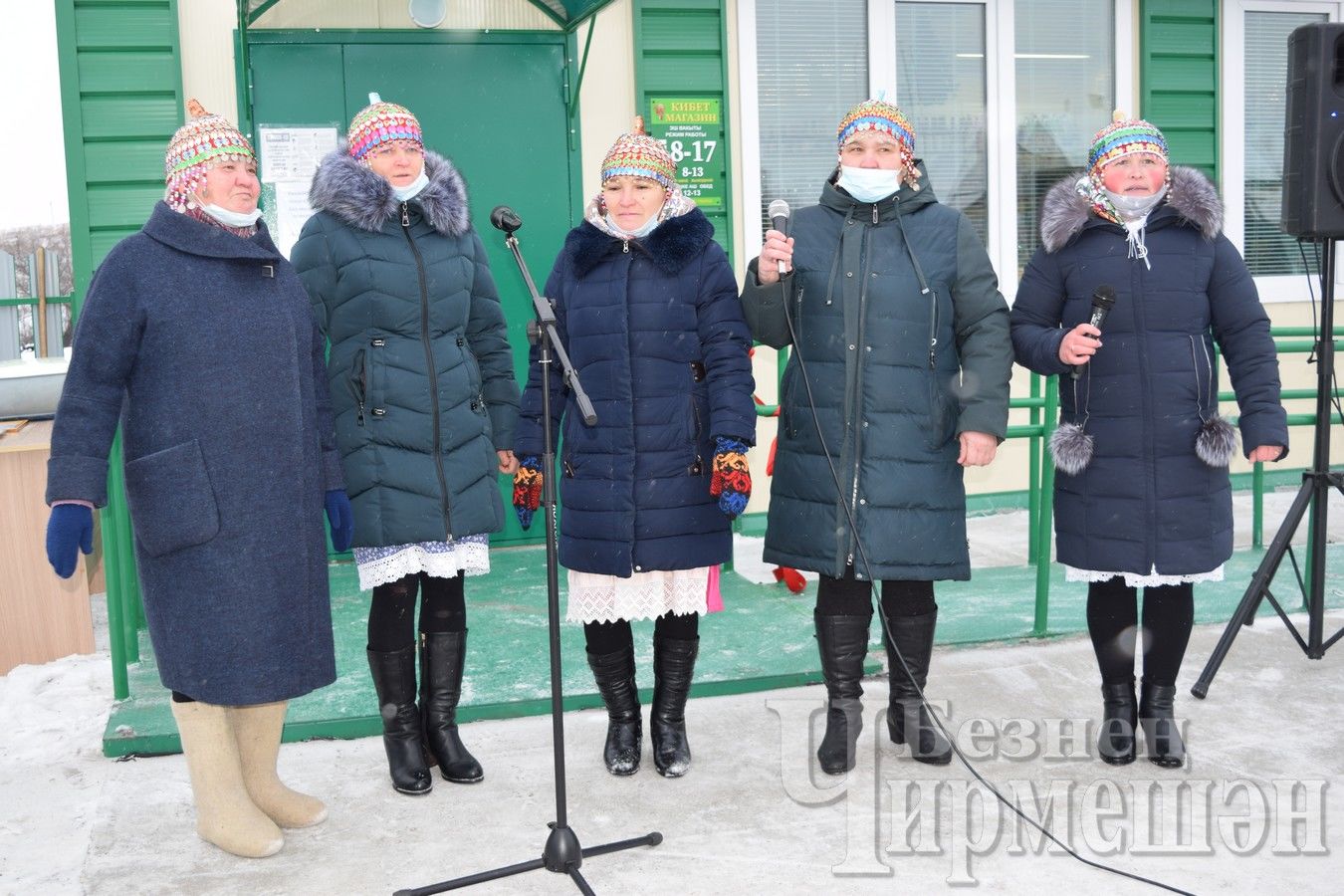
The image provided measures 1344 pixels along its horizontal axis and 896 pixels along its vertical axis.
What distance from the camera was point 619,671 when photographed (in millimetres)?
3408

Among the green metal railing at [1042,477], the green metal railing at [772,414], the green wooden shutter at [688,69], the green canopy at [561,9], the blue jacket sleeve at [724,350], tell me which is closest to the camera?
the blue jacket sleeve at [724,350]

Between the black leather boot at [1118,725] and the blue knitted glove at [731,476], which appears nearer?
the blue knitted glove at [731,476]

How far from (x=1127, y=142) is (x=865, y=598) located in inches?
52.7

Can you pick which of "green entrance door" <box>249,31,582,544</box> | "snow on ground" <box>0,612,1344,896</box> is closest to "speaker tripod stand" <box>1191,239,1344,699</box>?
"snow on ground" <box>0,612,1344,896</box>

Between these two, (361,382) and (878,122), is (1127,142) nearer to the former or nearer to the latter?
(878,122)

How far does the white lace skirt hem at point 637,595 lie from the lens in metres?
3.31

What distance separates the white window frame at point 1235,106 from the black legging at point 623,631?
4.96 m

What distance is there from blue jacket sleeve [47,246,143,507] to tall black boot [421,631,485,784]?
3.01 ft

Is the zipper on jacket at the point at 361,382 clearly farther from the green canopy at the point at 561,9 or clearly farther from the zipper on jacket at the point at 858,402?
the green canopy at the point at 561,9

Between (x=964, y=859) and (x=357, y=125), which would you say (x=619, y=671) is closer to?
(x=964, y=859)

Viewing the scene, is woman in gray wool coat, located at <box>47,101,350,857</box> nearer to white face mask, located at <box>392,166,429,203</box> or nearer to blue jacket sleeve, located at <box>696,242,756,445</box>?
white face mask, located at <box>392,166,429,203</box>

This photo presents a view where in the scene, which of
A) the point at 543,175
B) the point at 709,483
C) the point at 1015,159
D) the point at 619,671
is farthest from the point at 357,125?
the point at 1015,159

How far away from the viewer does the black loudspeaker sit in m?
3.58

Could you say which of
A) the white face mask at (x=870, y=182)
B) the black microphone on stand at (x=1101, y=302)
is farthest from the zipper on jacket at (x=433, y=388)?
the black microphone on stand at (x=1101, y=302)
